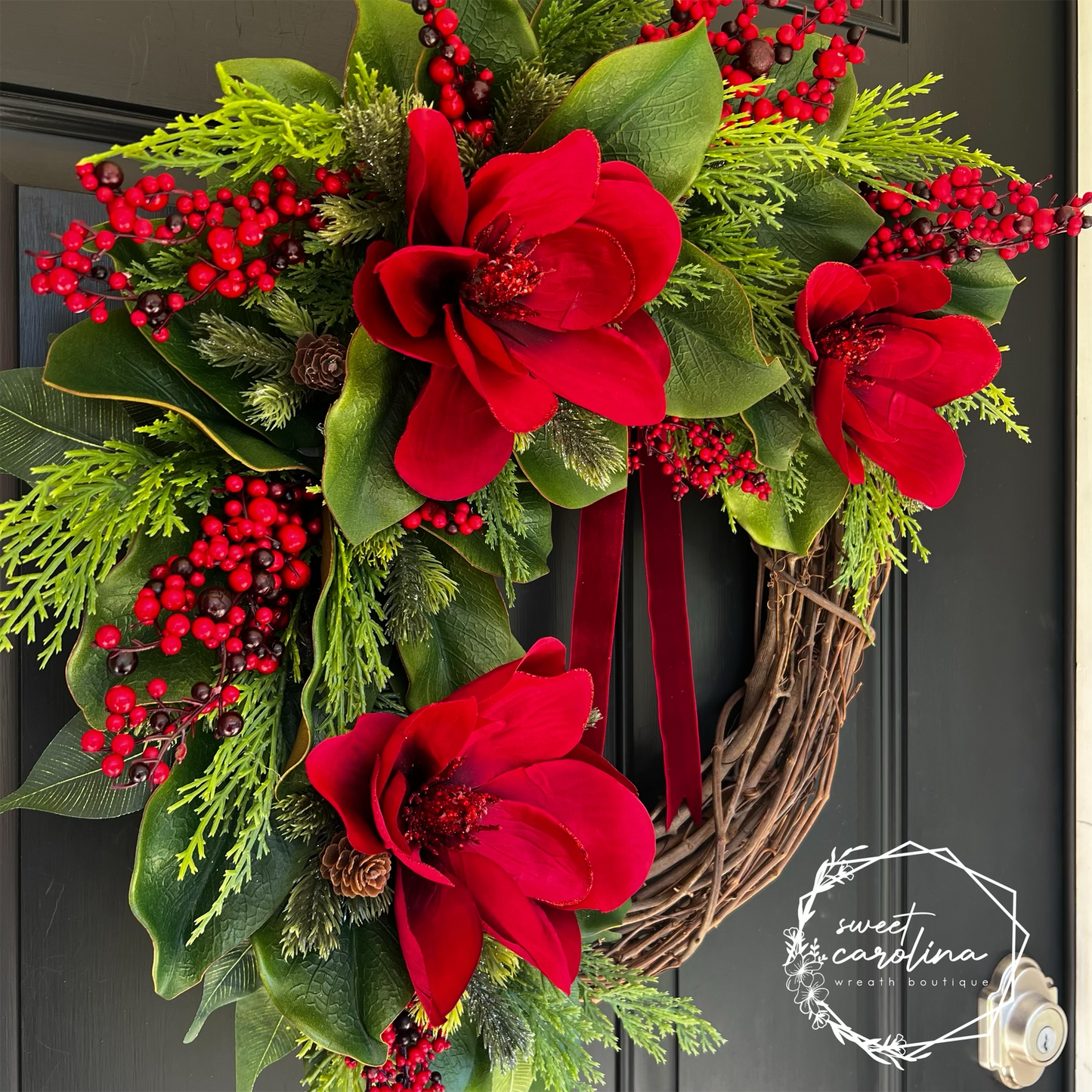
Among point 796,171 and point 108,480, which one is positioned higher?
point 796,171

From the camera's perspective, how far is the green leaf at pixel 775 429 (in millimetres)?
612

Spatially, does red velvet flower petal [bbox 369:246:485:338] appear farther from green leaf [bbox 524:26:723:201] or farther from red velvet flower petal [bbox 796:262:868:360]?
red velvet flower petal [bbox 796:262:868:360]

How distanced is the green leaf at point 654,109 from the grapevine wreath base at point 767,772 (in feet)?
1.17

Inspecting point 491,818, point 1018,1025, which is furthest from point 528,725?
point 1018,1025

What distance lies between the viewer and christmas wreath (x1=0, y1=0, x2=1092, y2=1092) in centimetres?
45

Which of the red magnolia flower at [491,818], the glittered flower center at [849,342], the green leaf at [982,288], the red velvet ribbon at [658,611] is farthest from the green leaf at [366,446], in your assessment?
the green leaf at [982,288]

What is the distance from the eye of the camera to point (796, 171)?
0.62 metres

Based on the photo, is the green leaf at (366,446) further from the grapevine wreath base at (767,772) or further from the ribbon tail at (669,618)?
the grapevine wreath base at (767,772)

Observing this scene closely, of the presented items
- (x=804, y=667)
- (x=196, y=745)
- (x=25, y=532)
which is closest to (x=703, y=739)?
(x=804, y=667)

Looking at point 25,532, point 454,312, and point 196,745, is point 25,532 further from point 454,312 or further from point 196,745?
point 454,312

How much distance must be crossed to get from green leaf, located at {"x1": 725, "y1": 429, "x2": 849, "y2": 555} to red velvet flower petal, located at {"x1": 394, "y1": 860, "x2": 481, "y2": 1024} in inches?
13.6

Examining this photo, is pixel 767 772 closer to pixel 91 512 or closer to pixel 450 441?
pixel 450 441

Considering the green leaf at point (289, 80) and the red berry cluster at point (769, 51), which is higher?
the red berry cluster at point (769, 51)

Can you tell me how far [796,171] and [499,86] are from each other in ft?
0.76
